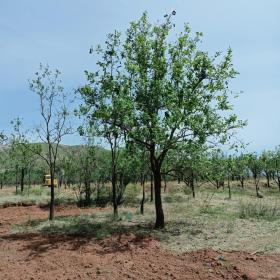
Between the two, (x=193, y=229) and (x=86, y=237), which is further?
(x=193, y=229)

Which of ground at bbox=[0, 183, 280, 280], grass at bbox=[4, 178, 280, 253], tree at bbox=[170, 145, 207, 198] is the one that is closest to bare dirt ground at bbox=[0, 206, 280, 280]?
ground at bbox=[0, 183, 280, 280]

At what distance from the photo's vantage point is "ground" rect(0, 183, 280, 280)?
10.9m

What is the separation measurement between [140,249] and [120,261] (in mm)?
1520

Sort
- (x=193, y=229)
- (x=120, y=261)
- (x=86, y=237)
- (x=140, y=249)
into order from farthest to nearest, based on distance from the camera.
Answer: (x=193, y=229) < (x=86, y=237) < (x=140, y=249) < (x=120, y=261)

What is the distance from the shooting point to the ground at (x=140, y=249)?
10.9 metres

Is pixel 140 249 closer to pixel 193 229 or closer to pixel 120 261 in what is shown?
pixel 120 261

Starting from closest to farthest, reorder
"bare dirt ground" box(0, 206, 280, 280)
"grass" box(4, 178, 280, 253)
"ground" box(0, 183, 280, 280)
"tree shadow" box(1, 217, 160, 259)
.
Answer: "bare dirt ground" box(0, 206, 280, 280) → "ground" box(0, 183, 280, 280) → "tree shadow" box(1, 217, 160, 259) → "grass" box(4, 178, 280, 253)

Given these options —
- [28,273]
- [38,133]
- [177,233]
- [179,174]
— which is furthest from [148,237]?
[38,133]

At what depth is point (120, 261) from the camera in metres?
11.8

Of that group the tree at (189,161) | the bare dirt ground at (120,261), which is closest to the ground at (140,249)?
the bare dirt ground at (120,261)

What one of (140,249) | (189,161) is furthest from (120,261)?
(189,161)

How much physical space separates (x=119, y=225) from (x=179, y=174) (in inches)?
155

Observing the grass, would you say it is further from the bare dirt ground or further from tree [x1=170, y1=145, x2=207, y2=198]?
tree [x1=170, y1=145, x2=207, y2=198]

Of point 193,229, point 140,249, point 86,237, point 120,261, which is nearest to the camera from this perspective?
point 120,261
